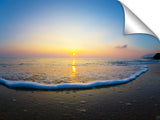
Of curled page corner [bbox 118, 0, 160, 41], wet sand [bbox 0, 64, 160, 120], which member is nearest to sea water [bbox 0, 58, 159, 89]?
wet sand [bbox 0, 64, 160, 120]

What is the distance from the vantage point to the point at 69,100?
1.96 metres

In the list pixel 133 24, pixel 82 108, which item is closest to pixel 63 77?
pixel 82 108

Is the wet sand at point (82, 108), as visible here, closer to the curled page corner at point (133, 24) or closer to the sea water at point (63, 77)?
the sea water at point (63, 77)

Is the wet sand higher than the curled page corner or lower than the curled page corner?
lower

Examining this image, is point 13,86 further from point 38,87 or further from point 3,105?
point 3,105

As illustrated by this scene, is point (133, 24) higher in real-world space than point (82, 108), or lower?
higher

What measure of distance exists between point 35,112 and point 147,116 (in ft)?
4.91

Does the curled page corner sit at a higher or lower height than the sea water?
higher

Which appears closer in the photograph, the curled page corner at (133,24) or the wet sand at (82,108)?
the wet sand at (82,108)

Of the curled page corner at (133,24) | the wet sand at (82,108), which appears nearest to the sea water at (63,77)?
the wet sand at (82,108)

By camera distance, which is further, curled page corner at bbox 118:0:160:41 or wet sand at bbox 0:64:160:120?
curled page corner at bbox 118:0:160:41

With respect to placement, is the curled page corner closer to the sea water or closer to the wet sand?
the sea water

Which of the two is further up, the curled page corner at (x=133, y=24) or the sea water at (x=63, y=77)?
the curled page corner at (x=133, y=24)

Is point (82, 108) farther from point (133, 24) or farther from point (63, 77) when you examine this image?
point (133, 24)
